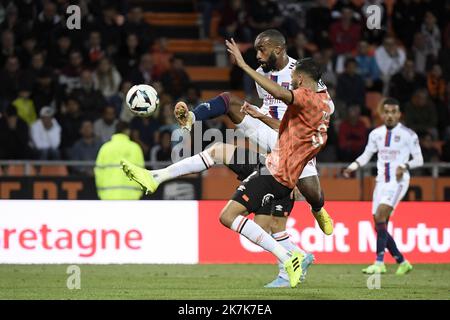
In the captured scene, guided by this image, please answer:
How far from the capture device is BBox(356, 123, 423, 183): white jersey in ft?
51.1

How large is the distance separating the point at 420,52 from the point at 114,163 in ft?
26.3

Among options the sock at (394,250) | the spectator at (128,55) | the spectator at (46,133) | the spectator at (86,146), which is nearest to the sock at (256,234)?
the sock at (394,250)

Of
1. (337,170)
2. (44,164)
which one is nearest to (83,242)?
(44,164)

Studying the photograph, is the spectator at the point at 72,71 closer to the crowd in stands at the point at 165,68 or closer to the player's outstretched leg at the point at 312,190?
the crowd in stands at the point at 165,68

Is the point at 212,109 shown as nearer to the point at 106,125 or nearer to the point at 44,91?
the point at 106,125

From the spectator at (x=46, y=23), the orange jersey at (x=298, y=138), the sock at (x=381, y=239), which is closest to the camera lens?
the orange jersey at (x=298, y=138)

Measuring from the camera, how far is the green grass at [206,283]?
11.5 meters

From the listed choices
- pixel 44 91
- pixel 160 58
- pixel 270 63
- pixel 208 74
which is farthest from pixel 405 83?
pixel 270 63

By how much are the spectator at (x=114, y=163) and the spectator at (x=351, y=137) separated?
420cm

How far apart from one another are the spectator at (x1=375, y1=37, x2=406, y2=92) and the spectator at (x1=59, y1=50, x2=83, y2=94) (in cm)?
586

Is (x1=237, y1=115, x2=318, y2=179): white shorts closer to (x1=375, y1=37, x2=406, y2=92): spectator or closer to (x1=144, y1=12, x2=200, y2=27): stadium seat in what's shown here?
(x1=375, y1=37, x2=406, y2=92): spectator

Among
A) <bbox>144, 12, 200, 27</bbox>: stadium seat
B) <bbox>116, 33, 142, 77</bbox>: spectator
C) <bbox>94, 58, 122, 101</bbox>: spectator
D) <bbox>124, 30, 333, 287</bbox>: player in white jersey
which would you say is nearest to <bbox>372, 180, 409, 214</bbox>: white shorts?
<bbox>124, 30, 333, 287</bbox>: player in white jersey

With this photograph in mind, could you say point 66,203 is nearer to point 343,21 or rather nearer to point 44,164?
point 44,164

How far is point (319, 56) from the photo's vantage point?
21531 millimetres
